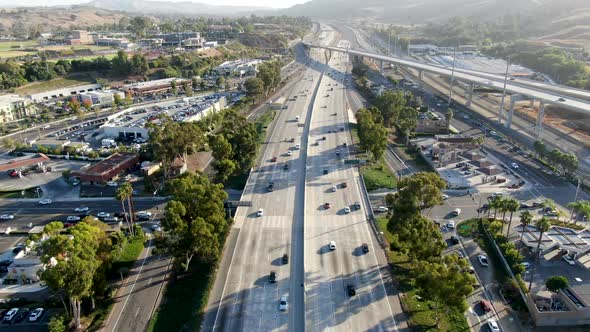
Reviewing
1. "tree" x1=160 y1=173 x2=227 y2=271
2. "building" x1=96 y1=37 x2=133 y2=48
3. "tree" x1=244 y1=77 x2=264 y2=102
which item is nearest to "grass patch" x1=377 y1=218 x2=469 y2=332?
"tree" x1=160 y1=173 x2=227 y2=271

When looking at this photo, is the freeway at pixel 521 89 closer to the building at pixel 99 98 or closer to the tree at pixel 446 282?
the tree at pixel 446 282

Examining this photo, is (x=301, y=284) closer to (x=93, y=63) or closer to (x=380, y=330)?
(x=380, y=330)

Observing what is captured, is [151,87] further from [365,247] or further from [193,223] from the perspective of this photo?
[365,247]

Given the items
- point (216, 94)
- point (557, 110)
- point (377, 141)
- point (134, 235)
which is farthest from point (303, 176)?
point (557, 110)

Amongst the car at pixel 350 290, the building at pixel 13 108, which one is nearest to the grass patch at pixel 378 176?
the car at pixel 350 290

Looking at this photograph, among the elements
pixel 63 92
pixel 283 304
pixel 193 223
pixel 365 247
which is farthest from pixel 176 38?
pixel 283 304

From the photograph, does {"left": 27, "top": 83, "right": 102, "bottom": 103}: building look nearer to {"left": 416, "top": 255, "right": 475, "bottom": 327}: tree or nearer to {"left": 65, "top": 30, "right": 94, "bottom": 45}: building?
{"left": 65, "top": 30, "right": 94, "bottom": 45}: building
